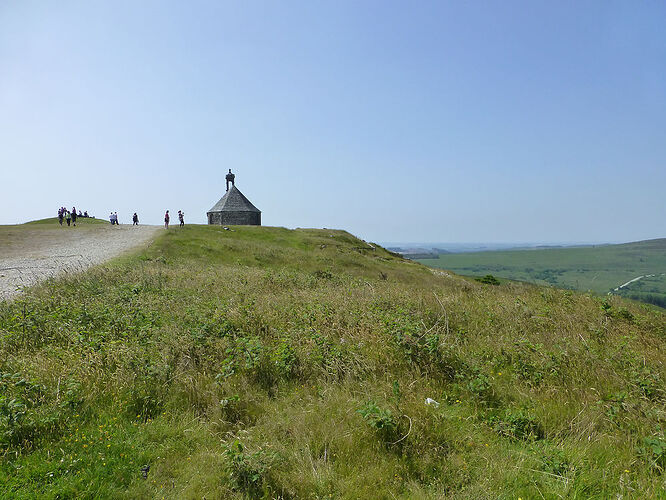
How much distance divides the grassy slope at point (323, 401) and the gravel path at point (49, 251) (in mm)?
6579

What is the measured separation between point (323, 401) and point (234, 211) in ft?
186

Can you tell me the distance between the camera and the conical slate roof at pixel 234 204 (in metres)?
59.0

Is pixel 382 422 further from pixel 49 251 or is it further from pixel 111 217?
pixel 111 217

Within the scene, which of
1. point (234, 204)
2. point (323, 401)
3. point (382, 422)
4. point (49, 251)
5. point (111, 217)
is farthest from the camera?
point (234, 204)

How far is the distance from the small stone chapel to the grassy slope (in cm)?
5024

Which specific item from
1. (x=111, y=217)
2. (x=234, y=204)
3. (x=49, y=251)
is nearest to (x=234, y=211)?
(x=234, y=204)

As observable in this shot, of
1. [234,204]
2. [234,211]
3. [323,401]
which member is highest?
[234,204]

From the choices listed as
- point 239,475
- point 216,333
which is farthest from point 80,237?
point 239,475

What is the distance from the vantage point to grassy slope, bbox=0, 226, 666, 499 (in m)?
4.21

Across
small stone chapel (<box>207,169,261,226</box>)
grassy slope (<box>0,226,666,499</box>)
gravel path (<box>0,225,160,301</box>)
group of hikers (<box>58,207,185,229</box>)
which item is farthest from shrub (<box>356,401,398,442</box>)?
small stone chapel (<box>207,169,261,226</box>)

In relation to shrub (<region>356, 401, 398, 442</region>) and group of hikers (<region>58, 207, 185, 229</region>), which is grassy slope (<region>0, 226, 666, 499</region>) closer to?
shrub (<region>356, 401, 398, 442</region>)

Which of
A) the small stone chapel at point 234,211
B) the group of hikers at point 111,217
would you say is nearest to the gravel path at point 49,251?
the group of hikers at point 111,217

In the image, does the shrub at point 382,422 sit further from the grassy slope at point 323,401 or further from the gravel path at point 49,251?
the gravel path at point 49,251

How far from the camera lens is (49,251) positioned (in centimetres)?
2233
